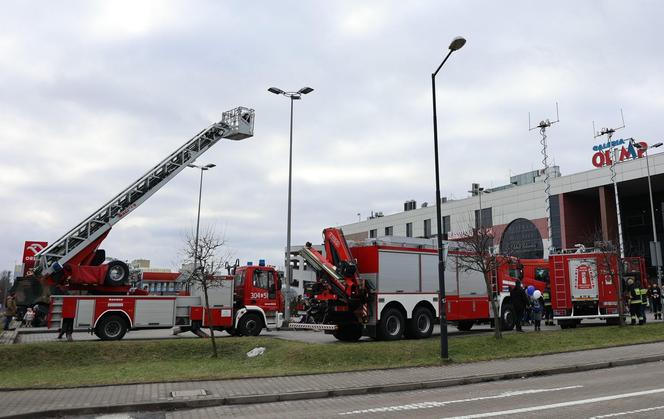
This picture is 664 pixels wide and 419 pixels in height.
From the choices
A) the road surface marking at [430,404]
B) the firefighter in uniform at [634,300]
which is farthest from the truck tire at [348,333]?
the firefighter in uniform at [634,300]

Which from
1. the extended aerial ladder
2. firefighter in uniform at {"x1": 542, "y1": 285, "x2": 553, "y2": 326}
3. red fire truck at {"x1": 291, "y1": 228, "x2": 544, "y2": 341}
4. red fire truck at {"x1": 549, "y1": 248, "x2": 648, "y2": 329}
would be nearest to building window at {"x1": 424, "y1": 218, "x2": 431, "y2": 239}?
firefighter in uniform at {"x1": 542, "y1": 285, "x2": 553, "y2": 326}

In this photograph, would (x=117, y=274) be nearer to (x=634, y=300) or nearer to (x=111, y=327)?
(x=111, y=327)

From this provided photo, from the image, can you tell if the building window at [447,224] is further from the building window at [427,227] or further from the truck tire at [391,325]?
the truck tire at [391,325]

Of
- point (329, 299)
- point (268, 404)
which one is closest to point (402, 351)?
point (329, 299)

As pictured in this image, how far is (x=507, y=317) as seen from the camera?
20.8 metres

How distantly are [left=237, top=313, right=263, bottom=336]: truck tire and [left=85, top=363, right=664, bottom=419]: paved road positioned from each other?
10.9 m

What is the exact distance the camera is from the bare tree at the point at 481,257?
16797mm

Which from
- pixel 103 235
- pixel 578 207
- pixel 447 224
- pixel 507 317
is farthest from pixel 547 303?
pixel 447 224

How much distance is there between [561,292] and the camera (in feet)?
73.5

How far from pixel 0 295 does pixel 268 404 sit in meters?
90.3

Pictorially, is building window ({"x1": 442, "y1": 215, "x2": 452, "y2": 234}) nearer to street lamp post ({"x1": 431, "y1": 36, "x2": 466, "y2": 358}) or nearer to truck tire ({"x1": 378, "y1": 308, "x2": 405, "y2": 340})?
truck tire ({"x1": 378, "y1": 308, "x2": 405, "y2": 340})

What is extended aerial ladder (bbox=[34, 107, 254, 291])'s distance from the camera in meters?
19.2

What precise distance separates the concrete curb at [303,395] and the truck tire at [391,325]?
500 cm

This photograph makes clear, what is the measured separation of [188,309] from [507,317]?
1182 centimetres
